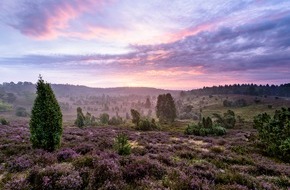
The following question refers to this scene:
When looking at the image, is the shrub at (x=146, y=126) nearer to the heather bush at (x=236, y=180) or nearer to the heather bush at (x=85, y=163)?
the heather bush at (x=85, y=163)

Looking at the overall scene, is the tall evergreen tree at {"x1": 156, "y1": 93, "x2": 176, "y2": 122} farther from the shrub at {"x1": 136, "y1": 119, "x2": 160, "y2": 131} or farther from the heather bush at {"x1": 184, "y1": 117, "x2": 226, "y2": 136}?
the heather bush at {"x1": 184, "y1": 117, "x2": 226, "y2": 136}

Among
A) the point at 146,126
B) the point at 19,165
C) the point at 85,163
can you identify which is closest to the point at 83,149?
the point at 19,165

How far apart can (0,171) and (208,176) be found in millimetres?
10617

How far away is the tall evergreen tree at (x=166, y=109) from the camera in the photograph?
100 meters

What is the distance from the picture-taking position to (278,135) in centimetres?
2131

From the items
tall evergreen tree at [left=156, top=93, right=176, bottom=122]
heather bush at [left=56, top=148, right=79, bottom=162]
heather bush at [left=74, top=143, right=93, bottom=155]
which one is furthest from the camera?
tall evergreen tree at [left=156, top=93, right=176, bottom=122]

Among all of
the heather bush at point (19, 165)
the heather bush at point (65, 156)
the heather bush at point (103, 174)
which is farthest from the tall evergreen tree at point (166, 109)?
the heather bush at point (103, 174)

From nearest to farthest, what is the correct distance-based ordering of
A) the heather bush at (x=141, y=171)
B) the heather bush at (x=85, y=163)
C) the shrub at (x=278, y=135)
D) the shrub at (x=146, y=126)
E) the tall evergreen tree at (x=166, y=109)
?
the heather bush at (x=141, y=171) < the heather bush at (x=85, y=163) < the shrub at (x=278, y=135) < the shrub at (x=146, y=126) < the tall evergreen tree at (x=166, y=109)

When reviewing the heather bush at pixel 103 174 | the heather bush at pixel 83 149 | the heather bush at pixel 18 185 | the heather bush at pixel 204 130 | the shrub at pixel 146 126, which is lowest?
the shrub at pixel 146 126

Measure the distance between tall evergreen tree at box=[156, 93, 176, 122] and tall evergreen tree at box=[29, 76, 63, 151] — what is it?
8560 centimetres

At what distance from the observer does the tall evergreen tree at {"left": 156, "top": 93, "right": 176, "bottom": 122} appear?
100 meters

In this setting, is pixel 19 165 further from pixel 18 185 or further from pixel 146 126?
pixel 146 126

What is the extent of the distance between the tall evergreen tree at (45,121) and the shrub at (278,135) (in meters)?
20.0

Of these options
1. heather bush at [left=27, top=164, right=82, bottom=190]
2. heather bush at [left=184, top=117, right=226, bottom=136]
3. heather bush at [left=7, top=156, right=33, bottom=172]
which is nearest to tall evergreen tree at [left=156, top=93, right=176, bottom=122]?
heather bush at [left=184, top=117, right=226, bottom=136]
